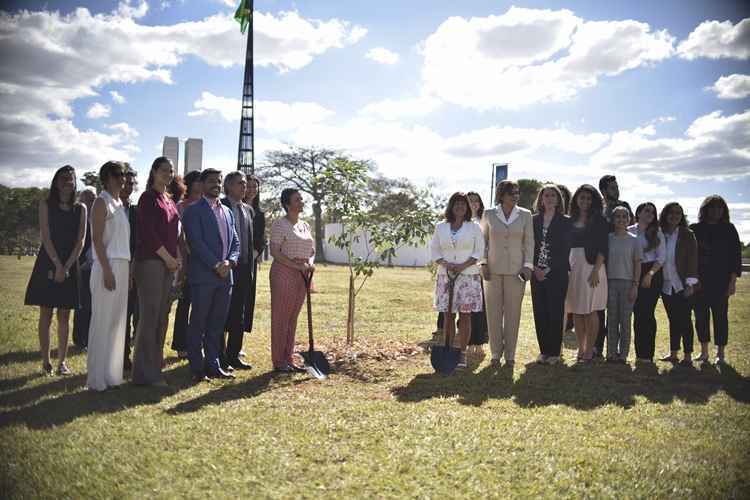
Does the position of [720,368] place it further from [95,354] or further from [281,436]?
[95,354]

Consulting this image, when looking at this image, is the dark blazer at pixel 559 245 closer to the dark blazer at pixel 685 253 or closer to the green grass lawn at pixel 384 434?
the green grass lawn at pixel 384 434

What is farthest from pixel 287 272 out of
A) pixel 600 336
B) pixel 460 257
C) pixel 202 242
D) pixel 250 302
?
pixel 600 336

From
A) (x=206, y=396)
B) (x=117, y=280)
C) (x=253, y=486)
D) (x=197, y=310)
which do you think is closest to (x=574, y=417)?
(x=253, y=486)

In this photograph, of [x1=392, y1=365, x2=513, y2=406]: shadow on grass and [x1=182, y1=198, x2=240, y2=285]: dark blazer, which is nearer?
[x1=392, y1=365, x2=513, y2=406]: shadow on grass

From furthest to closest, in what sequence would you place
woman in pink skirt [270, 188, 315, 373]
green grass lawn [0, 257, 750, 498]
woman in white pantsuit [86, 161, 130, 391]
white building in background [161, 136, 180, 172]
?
1. white building in background [161, 136, 180, 172]
2. woman in pink skirt [270, 188, 315, 373]
3. woman in white pantsuit [86, 161, 130, 391]
4. green grass lawn [0, 257, 750, 498]

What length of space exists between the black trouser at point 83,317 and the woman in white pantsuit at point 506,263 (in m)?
4.93

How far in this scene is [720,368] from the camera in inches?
267

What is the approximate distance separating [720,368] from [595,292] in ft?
5.65

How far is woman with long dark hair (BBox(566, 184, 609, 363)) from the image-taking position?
6.84m

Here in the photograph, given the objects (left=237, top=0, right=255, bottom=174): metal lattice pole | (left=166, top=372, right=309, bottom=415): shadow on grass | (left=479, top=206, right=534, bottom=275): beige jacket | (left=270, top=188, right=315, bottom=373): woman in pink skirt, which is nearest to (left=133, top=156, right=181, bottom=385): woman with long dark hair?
(left=166, top=372, right=309, bottom=415): shadow on grass

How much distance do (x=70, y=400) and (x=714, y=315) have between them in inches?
291

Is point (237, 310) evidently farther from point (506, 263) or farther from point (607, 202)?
point (607, 202)

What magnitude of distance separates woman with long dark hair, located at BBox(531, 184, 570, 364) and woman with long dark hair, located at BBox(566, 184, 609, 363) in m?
0.29

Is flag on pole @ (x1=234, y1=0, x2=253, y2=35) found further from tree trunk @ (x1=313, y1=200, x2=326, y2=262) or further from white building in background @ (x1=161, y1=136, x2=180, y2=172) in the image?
tree trunk @ (x1=313, y1=200, x2=326, y2=262)
